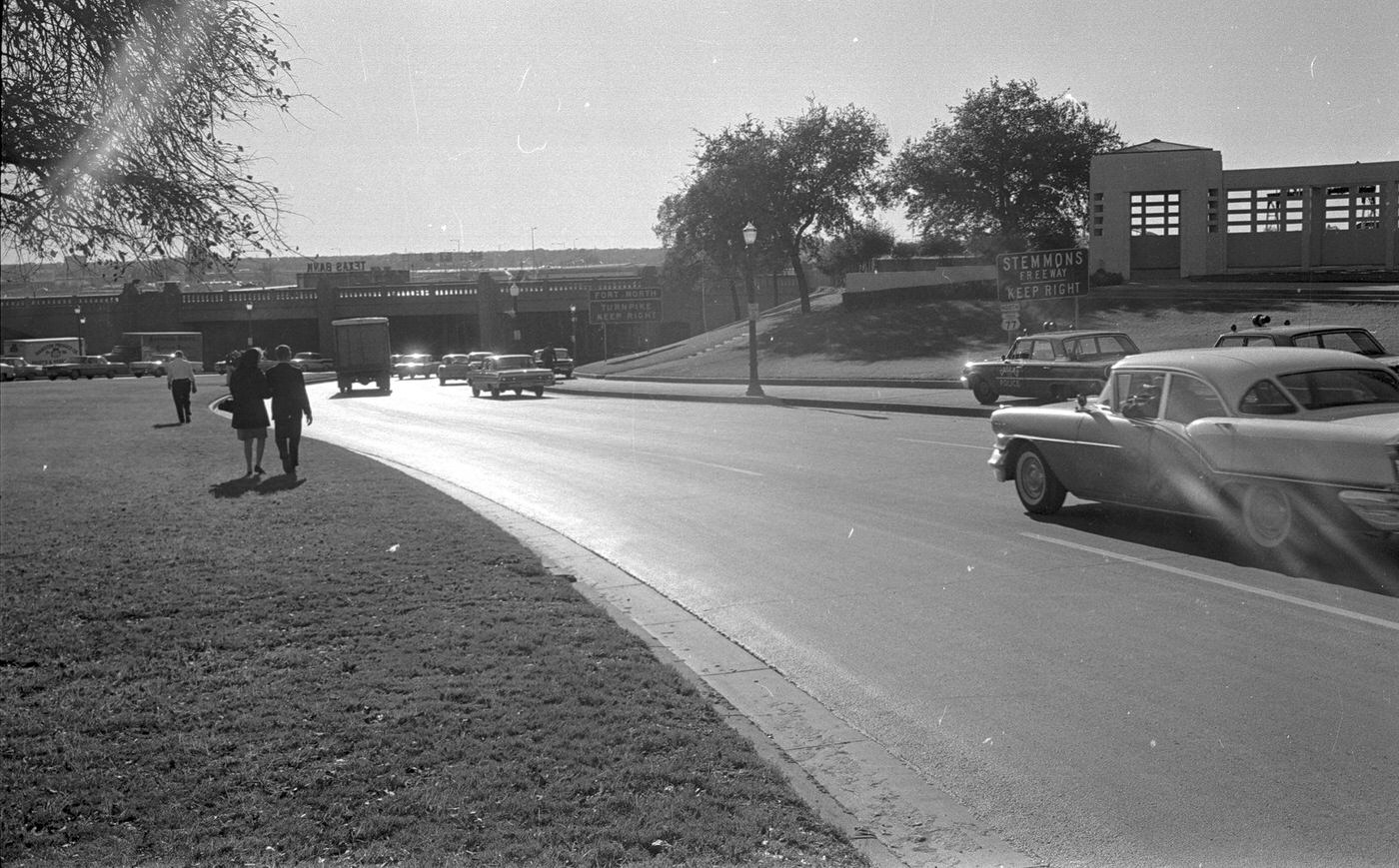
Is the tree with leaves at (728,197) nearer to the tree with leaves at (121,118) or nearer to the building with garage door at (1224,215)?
the building with garage door at (1224,215)

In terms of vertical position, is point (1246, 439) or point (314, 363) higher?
point (1246, 439)

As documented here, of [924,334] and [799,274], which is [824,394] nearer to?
[924,334]

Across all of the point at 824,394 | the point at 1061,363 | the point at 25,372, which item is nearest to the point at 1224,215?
the point at 824,394

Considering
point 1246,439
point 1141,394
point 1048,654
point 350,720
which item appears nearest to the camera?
point 350,720

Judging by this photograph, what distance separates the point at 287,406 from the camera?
15.9m

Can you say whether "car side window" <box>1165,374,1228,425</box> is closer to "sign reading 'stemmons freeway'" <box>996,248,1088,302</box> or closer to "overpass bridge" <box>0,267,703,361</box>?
"sign reading 'stemmons freeway'" <box>996,248,1088,302</box>

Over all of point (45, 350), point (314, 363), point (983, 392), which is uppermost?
point (45, 350)

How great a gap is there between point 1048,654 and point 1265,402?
349 cm

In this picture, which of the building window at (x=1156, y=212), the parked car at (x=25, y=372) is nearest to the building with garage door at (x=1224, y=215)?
the building window at (x=1156, y=212)

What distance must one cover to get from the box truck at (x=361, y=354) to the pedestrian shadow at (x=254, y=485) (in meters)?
34.8

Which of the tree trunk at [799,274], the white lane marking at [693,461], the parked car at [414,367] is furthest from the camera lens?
the parked car at [414,367]

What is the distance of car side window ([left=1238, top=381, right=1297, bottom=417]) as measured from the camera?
29.1 ft

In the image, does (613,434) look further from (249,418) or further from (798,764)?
(798,764)

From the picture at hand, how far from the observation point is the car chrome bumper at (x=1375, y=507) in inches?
303
